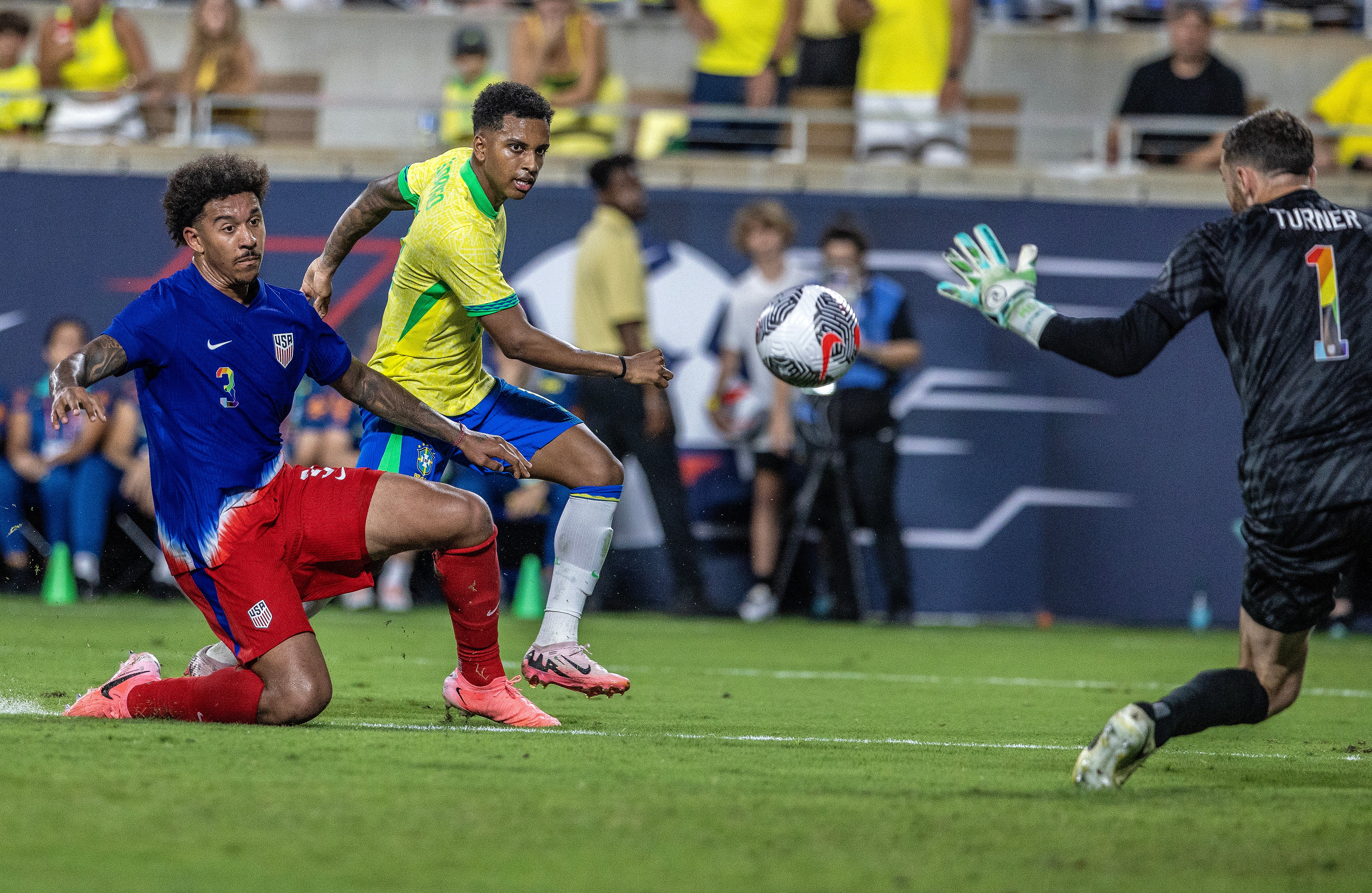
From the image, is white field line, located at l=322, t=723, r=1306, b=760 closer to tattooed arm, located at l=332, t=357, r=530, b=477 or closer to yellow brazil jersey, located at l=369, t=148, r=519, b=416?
tattooed arm, located at l=332, t=357, r=530, b=477

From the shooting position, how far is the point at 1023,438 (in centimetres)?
1245

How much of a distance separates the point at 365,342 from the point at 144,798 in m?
8.56

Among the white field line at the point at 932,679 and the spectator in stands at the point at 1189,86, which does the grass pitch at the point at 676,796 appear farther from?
the spectator in stands at the point at 1189,86

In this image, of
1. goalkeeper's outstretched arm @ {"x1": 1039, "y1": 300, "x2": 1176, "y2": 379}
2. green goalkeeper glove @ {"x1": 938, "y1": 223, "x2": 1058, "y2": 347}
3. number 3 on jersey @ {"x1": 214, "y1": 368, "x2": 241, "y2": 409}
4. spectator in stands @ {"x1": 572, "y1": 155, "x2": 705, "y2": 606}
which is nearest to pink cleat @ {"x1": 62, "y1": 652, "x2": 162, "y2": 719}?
number 3 on jersey @ {"x1": 214, "y1": 368, "x2": 241, "y2": 409}

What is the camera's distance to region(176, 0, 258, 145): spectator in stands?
13750 millimetres

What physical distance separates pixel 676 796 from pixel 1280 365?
2307 millimetres

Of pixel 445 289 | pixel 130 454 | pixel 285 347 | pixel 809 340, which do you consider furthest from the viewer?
pixel 130 454

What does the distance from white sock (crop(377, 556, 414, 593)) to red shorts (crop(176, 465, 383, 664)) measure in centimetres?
626

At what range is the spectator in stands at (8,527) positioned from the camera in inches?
484

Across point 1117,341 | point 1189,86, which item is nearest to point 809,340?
point 1117,341

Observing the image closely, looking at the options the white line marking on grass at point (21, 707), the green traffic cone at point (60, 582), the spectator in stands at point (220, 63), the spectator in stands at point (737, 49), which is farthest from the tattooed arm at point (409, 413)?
the spectator in stands at point (220, 63)

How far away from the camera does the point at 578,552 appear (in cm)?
658

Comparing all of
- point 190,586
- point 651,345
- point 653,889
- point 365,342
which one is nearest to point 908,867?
point 653,889

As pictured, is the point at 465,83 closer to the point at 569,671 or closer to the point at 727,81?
the point at 727,81
